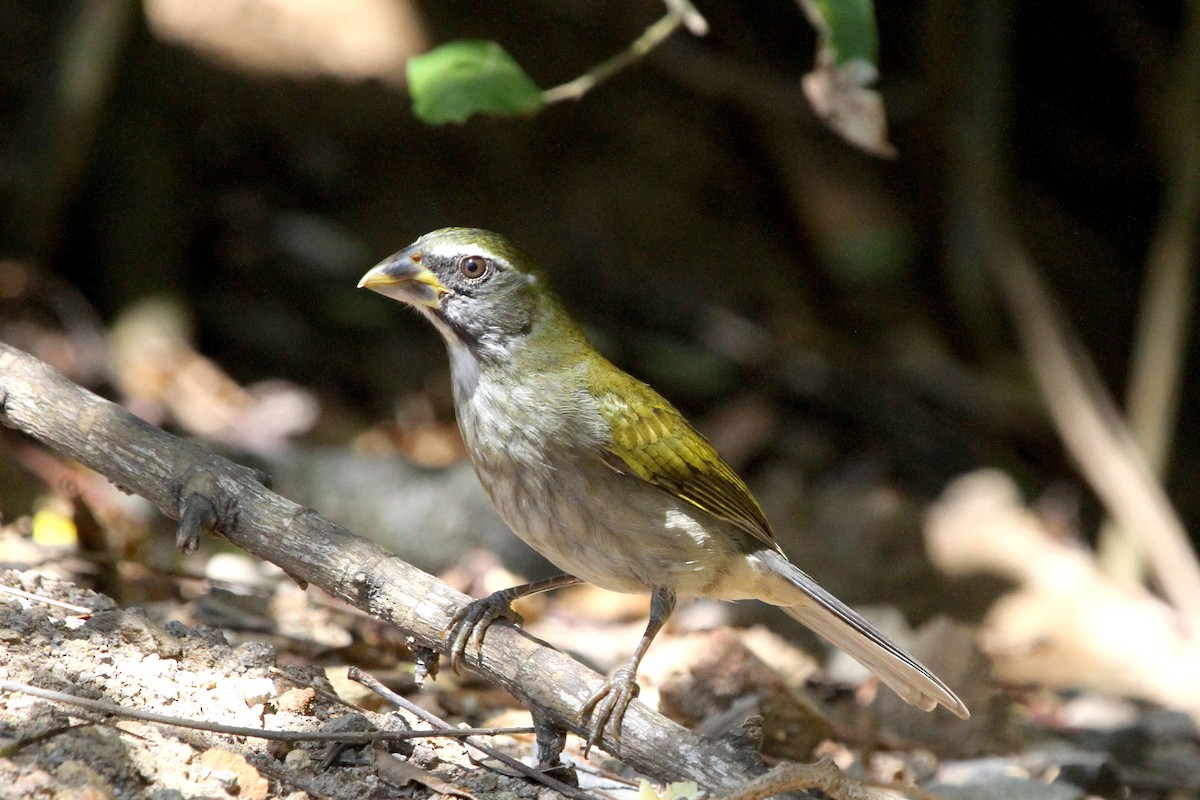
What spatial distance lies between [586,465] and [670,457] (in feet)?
1.10

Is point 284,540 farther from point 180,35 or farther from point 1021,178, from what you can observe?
point 1021,178

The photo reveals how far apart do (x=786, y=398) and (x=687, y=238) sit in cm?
135

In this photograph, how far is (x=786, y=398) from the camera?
333 inches

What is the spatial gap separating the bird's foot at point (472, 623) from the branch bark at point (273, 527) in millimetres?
45

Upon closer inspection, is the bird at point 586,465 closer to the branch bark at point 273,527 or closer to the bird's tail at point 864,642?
the bird's tail at point 864,642

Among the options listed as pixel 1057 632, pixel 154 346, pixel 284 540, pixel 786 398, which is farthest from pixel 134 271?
pixel 1057 632

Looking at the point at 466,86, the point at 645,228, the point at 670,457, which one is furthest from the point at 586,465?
the point at 645,228

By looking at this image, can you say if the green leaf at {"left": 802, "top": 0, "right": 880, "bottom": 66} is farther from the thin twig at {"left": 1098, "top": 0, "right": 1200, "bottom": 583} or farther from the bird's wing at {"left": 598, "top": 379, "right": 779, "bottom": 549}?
the thin twig at {"left": 1098, "top": 0, "right": 1200, "bottom": 583}

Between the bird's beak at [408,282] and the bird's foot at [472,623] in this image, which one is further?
the bird's beak at [408,282]

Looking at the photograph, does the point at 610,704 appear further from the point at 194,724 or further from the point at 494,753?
the point at 194,724

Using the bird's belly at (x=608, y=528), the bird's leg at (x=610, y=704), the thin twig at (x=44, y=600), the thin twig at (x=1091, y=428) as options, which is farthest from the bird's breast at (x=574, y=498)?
the thin twig at (x=1091, y=428)

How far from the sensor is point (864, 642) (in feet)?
12.8

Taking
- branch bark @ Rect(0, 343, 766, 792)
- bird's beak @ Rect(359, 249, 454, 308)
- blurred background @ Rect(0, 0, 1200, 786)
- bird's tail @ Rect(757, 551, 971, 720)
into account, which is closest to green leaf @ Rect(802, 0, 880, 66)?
bird's beak @ Rect(359, 249, 454, 308)

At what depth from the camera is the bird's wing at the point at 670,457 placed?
151 inches
